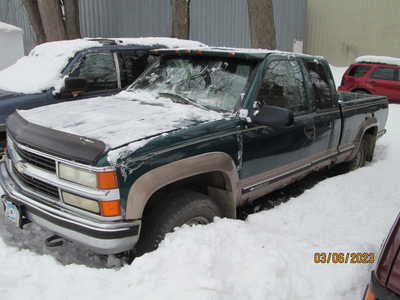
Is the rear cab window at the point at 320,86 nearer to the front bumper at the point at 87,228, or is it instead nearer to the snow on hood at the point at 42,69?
the front bumper at the point at 87,228

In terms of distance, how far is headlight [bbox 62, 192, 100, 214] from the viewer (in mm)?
2746

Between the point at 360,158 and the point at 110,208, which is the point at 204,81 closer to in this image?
the point at 110,208

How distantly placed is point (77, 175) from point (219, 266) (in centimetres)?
120

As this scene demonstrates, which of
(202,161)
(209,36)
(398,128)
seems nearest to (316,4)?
(209,36)

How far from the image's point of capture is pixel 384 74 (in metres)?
12.9

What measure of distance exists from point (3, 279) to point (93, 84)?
12.9ft

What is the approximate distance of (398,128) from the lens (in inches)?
368

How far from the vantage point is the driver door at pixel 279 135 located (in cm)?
369

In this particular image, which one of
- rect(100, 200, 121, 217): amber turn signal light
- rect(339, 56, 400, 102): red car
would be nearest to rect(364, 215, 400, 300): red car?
rect(100, 200, 121, 217): amber turn signal light

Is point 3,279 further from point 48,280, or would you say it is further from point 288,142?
point 288,142

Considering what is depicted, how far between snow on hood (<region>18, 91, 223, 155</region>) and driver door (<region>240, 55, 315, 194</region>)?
508mm

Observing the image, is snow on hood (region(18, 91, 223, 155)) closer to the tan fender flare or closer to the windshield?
the windshield

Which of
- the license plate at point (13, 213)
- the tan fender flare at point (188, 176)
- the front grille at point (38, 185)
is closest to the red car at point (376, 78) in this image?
the tan fender flare at point (188, 176)

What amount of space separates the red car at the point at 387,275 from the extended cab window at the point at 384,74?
12.1m
